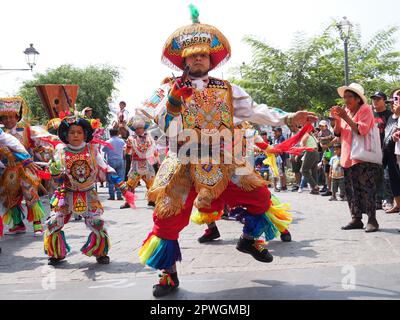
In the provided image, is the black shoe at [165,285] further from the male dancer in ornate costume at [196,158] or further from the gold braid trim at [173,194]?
the gold braid trim at [173,194]

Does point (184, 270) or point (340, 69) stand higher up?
point (340, 69)

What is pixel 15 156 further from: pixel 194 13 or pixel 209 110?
pixel 209 110

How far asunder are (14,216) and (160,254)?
14.7ft

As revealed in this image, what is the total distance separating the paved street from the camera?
4.23 metres

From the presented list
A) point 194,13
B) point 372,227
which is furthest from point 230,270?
point 372,227

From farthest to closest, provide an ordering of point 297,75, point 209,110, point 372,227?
point 297,75 → point 372,227 → point 209,110

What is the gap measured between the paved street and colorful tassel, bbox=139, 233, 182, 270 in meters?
0.25

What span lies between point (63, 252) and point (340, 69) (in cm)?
1860

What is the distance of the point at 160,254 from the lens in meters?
4.23

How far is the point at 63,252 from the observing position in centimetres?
564

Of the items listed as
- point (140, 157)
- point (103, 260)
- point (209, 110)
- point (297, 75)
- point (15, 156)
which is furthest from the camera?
point (297, 75)

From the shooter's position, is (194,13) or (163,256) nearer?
(163,256)
